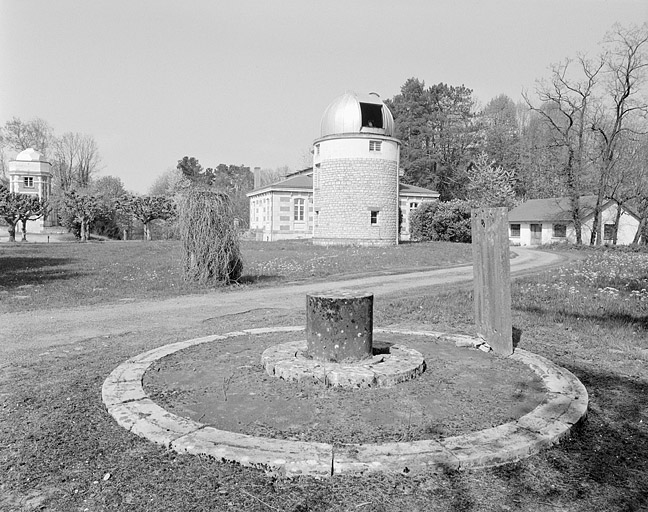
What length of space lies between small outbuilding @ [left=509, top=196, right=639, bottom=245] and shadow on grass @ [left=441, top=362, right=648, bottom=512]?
4200 centimetres

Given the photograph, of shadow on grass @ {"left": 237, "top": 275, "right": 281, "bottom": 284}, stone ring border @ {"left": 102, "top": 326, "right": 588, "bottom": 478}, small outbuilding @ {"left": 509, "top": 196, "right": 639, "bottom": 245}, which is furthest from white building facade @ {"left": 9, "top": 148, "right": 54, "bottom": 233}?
stone ring border @ {"left": 102, "top": 326, "right": 588, "bottom": 478}

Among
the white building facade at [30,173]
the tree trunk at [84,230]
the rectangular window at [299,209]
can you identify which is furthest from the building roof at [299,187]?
the white building facade at [30,173]

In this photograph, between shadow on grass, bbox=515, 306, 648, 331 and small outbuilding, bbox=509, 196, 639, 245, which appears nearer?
shadow on grass, bbox=515, 306, 648, 331

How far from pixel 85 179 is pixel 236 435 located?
7551 cm

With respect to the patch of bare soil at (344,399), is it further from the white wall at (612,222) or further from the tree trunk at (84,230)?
the tree trunk at (84,230)

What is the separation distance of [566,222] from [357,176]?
22676 millimetres

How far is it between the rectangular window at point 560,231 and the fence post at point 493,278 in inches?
1743

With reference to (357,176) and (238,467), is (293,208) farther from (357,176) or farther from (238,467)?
(238,467)

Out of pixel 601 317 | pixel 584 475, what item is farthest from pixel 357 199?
pixel 584 475

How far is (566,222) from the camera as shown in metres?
46.2

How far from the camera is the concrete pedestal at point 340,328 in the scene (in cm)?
557

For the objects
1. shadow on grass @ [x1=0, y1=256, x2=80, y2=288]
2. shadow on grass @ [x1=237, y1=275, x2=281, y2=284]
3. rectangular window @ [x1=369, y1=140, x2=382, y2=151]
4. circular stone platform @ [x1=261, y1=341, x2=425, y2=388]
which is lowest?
circular stone platform @ [x1=261, y1=341, x2=425, y2=388]

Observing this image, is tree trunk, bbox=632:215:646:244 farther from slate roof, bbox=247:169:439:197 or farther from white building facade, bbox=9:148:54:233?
white building facade, bbox=9:148:54:233

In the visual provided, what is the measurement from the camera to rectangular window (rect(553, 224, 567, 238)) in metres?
46.9
